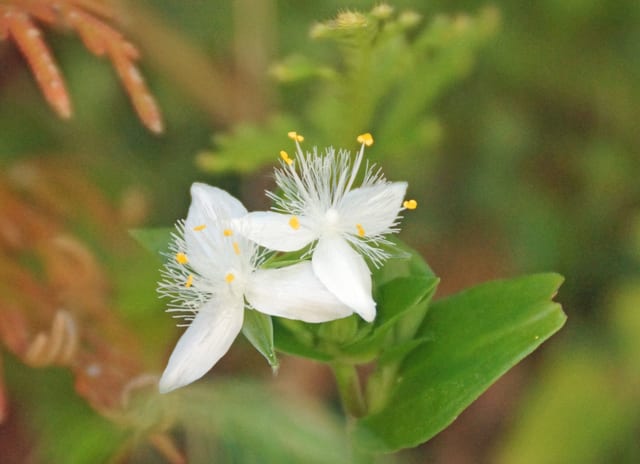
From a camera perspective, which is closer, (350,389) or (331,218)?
(331,218)

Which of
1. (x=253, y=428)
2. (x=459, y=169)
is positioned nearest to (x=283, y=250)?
(x=253, y=428)

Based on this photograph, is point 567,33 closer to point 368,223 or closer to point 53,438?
point 368,223

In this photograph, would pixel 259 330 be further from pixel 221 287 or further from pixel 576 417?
pixel 576 417

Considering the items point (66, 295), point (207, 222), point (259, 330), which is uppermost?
point (207, 222)

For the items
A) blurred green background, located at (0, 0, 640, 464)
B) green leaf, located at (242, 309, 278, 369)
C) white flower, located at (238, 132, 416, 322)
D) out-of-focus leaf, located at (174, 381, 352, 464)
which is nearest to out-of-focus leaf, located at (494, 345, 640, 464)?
blurred green background, located at (0, 0, 640, 464)

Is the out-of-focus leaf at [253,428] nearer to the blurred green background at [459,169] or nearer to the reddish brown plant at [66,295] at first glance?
the reddish brown plant at [66,295]

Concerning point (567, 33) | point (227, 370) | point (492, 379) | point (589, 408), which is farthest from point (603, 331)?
point (492, 379)

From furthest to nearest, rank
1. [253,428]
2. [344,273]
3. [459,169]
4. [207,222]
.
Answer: [459,169], [253,428], [207,222], [344,273]
